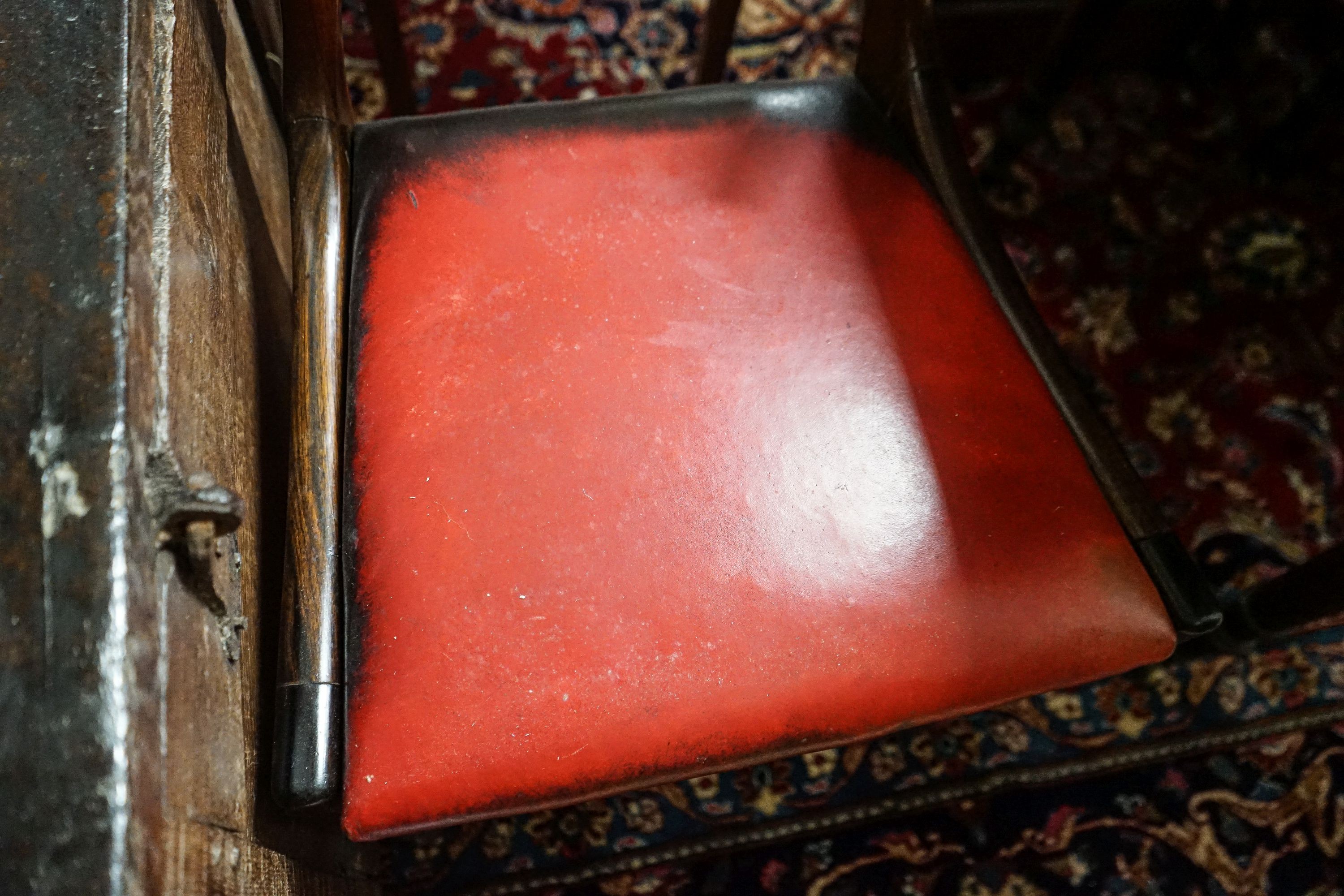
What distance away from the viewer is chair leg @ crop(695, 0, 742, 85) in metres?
0.90

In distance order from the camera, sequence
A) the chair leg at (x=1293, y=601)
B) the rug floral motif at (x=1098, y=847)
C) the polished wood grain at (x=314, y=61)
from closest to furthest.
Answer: the polished wood grain at (x=314, y=61), the chair leg at (x=1293, y=601), the rug floral motif at (x=1098, y=847)

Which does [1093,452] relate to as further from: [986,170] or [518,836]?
[986,170]

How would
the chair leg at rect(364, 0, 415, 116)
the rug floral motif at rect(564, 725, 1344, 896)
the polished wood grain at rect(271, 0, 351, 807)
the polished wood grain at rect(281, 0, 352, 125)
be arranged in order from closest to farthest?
1. the polished wood grain at rect(271, 0, 351, 807)
2. the polished wood grain at rect(281, 0, 352, 125)
3. the chair leg at rect(364, 0, 415, 116)
4. the rug floral motif at rect(564, 725, 1344, 896)

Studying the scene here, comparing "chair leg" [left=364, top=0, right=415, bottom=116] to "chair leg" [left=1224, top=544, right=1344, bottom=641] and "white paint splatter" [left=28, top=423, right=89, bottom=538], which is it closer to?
"white paint splatter" [left=28, top=423, right=89, bottom=538]

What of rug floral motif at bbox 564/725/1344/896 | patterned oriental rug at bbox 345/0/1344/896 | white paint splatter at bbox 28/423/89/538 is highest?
white paint splatter at bbox 28/423/89/538

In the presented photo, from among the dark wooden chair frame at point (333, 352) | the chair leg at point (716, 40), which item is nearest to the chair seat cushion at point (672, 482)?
the dark wooden chair frame at point (333, 352)

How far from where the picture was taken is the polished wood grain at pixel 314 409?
585 millimetres

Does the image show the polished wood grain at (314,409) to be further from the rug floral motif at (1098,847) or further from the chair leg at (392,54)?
the rug floral motif at (1098,847)

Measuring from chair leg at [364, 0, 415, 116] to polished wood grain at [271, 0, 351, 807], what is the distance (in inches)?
7.9

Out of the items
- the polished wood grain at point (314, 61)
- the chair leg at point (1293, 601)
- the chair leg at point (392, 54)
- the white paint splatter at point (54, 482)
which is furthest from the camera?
the chair leg at point (392, 54)

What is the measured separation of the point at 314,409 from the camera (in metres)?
0.66

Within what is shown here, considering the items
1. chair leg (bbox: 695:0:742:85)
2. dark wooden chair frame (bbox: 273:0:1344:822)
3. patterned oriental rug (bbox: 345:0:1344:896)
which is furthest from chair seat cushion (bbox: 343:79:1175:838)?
patterned oriental rug (bbox: 345:0:1344:896)

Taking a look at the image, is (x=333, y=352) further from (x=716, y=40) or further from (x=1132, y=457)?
(x=1132, y=457)

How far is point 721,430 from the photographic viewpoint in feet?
2.25
